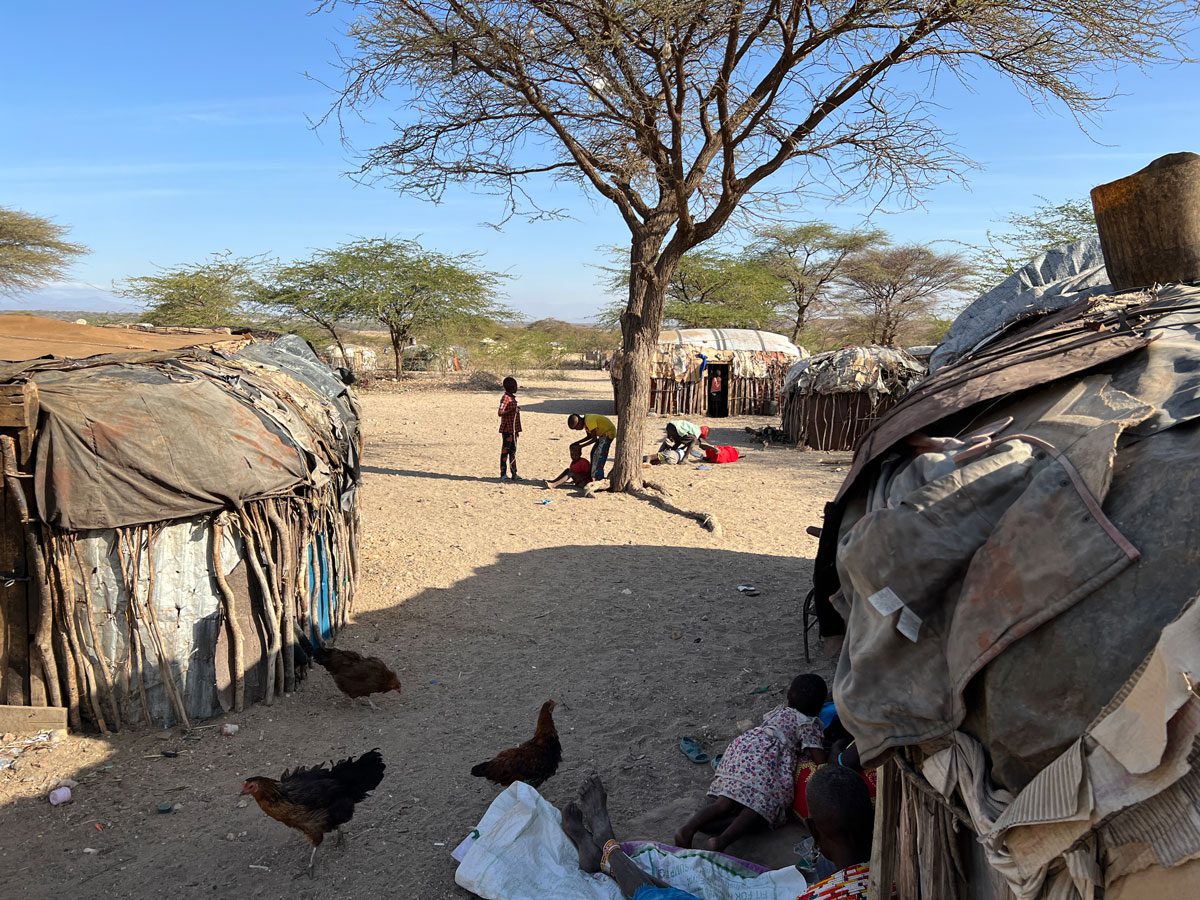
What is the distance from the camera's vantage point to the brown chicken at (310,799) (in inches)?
140

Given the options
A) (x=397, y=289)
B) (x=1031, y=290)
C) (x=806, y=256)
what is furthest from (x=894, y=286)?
A: (x=1031, y=290)

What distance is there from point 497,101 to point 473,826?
8747 millimetres

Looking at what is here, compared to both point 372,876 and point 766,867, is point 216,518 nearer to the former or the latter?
point 372,876

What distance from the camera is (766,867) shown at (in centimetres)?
352

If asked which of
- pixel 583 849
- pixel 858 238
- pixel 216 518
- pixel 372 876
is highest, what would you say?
pixel 858 238

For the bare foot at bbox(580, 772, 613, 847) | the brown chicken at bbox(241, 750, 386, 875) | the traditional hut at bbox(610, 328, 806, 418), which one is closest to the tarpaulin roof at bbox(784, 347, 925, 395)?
the traditional hut at bbox(610, 328, 806, 418)

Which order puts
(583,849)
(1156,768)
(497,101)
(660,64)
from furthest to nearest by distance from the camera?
(497,101)
(660,64)
(583,849)
(1156,768)

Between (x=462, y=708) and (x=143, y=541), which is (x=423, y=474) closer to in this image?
(x=462, y=708)

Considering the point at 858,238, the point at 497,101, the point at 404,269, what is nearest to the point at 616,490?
the point at 497,101

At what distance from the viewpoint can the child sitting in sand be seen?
11.8 feet

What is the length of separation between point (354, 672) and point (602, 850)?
2.12 metres

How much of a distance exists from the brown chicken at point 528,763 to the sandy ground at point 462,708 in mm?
142

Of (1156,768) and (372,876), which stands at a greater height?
(1156,768)

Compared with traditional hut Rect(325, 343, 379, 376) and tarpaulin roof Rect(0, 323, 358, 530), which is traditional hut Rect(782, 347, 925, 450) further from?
traditional hut Rect(325, 343, 379, 376)
